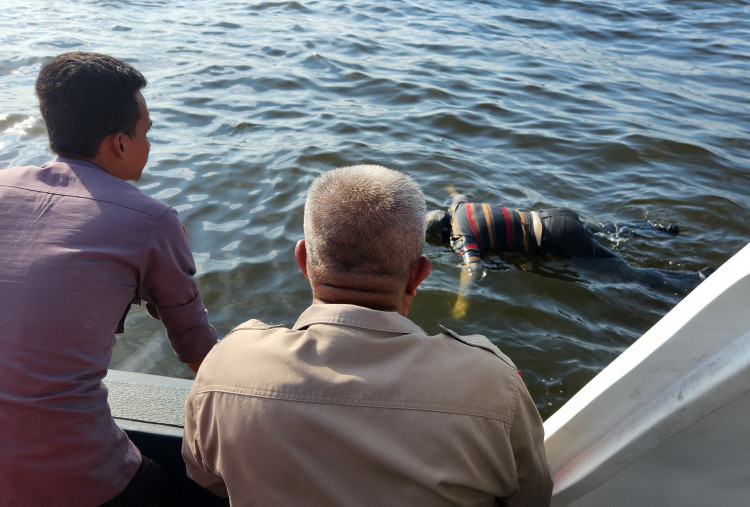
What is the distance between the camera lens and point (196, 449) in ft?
5.03

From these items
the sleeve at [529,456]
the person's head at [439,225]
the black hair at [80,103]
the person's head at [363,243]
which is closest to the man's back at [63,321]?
the black hair at [80,103]

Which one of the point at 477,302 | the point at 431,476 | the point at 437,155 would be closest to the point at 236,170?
the point at 437,155

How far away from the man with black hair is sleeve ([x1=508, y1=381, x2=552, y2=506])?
44.3 inches

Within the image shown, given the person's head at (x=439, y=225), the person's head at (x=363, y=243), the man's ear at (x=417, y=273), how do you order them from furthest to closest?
the person's head at (x=439, y=225) → the man's ear at (x=417, y=273) → the person's head at (x=363, y=243)

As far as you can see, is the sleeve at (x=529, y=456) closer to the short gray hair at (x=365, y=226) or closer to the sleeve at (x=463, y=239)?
the short gray hair at (x=365, y=226)

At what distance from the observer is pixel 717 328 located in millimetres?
1399

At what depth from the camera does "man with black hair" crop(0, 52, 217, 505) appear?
1.70 meters

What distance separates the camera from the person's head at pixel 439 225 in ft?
16.1

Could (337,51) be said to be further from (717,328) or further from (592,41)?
(717,328)

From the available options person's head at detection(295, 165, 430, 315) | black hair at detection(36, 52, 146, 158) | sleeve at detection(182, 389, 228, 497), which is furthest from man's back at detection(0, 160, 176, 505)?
person's head at detection(295, 165, 430, 315)

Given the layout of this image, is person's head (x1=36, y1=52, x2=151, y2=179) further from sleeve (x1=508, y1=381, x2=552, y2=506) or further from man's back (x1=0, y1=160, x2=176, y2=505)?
sleeve (x1=508, y1=381, x2=552, y2=506)

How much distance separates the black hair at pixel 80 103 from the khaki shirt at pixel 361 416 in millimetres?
1084

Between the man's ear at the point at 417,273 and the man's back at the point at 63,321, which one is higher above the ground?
the man's ear at the point at 417,273

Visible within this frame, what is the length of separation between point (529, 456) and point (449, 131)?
5780 mm
